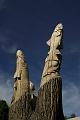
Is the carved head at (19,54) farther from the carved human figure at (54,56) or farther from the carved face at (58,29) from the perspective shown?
the carved face at (58,29)

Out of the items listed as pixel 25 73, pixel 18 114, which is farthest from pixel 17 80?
pixel 18 114

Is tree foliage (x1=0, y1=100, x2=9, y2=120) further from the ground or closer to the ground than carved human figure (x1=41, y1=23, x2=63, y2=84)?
further from the ground

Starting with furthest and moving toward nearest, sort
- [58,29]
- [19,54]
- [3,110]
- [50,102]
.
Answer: [3,110] < [19,54] < [58,29] < [50,102]

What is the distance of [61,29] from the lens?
54.0 feet

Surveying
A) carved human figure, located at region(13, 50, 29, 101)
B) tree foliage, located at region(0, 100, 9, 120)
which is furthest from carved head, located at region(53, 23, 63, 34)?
tree foliage, located at region(0, 100, 9, 120)

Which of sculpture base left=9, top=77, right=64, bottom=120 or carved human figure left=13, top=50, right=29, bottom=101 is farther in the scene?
carved human figure left=13, top=50, right=29, bottom=101

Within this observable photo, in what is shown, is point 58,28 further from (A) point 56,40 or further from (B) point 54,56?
(B) point 54,56

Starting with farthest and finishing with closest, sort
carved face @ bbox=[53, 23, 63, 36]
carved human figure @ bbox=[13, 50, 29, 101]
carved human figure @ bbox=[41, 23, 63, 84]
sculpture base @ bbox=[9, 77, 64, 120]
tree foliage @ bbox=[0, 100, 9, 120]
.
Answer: tree foliage @ bbox=[0, 100, 9, 120] < carved human figure @ bbox=[13, 50, 29, 101] < carved face @ bbox=[53, 23, 63, 36] < carved human figure @ bbox=[41, 23, 63, 84] < sculpture base @ bbox=[9, 77, 64, 120]

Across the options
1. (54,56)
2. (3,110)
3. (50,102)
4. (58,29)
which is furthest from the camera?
(3,110)

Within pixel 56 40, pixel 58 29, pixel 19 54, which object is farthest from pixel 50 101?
pixel 19 54

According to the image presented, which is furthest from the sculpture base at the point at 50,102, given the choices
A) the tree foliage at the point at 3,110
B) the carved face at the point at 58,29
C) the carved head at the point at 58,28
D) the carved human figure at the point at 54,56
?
the tree foliage at the point at 3,110

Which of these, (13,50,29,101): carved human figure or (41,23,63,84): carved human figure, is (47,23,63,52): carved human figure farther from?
(13,50,29,101): carved human figure

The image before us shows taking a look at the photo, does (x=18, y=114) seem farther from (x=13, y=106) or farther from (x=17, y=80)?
(x=17, y=80)

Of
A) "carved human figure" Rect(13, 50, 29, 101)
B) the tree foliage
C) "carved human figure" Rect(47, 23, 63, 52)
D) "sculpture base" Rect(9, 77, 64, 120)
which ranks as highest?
the tree foliage
